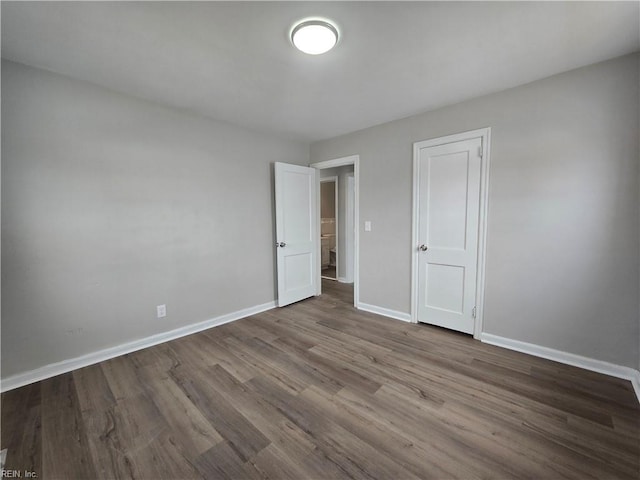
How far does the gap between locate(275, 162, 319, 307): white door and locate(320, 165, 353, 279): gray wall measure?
1221 millimetres

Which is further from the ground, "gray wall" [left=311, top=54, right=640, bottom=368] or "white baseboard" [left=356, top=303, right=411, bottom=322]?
"gray wall" [left=311, top=54, right=640, bottom=368]

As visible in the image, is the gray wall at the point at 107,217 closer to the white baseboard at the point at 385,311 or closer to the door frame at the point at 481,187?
the white baseboard at the point at 385,311

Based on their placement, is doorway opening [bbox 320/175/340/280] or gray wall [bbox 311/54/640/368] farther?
doorway opening [bbox 320/175/340/280]

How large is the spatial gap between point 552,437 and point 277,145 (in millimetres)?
3817

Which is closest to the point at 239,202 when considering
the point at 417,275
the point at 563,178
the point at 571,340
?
the point at 417,275

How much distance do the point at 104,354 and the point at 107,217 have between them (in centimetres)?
124

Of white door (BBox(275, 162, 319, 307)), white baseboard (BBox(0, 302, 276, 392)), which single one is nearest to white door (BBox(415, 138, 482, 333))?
white door (BBox(275, 162, 319, 307))

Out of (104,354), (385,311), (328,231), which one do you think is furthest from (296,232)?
(328,231)

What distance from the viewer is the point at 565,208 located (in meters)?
2.11

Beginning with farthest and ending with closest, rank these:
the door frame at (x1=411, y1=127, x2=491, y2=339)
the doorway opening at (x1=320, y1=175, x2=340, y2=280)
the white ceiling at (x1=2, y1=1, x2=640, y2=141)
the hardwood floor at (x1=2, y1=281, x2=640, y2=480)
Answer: the doorway opening at (x1=320, y1=175, x2=340, y2=280), the door frame at (x1=411, y1=127, x2=491, y2=339), the white ceiling at (x1=2, y1=1, x2=640, y2=141), the hardwood floor at (x1=2, y1=281, x2=640, y2=480)

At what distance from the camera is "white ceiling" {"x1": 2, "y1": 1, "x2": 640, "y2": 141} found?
1455 millimetres

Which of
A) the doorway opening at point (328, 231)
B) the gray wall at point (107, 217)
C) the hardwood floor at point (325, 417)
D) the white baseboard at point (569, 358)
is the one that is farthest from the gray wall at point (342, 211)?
the white baseboard at point (569, 358)

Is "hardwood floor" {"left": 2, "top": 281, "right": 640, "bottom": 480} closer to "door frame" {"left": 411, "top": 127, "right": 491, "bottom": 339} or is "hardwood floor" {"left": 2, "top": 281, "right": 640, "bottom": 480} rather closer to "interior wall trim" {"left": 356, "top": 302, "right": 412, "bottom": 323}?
"door frame" {"left": 411, "top": 127, "right": 491, "bottom": 339}

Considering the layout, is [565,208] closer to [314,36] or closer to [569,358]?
[569,358]
